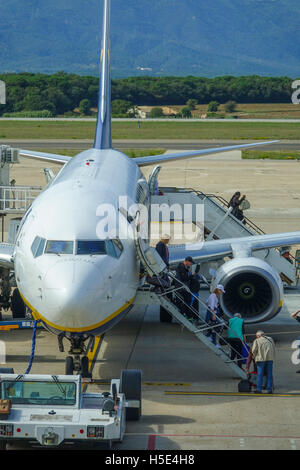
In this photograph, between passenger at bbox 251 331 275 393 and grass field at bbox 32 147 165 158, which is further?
grass field at bbox 32 147 165 158

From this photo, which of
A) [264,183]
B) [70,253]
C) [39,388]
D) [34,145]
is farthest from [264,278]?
[34,145]

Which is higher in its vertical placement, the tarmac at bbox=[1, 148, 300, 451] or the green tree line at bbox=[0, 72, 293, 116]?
the green tree line at bbox=[0, 72, 293, 116]

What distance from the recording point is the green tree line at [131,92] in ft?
458

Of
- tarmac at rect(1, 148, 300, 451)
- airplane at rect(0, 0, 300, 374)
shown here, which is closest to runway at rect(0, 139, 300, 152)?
tarmac at rect(1, 148, 300, 451)

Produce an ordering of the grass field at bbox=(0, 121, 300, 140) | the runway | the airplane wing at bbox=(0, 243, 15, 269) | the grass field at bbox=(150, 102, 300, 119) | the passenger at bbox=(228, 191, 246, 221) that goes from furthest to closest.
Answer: the grass field at bbox=(150, 102, 300, 119), the grass field at bbox=(0, 121, 300, 140), the runway, the passenger at bbox=(228, 191, 246, 221), the airplane wing at bbox=(0, 243, 15, 269)

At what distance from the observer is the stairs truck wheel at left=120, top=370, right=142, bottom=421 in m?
15.0

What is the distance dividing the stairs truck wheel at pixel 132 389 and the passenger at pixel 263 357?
8.81 ft

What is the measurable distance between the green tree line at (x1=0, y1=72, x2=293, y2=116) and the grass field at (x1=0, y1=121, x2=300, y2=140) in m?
22.7

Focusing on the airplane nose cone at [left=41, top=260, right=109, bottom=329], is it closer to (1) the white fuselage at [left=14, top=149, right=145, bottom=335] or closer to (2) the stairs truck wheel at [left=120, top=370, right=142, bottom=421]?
(1) the white fuselage at [left=14, top=149, right=145, bottom=335]

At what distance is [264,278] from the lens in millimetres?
20234

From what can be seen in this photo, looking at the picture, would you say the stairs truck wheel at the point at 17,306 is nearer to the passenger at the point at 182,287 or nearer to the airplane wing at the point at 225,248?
the airplane wing at the point at 225,248

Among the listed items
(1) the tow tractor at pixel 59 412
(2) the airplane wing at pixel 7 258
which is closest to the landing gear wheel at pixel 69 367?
(1) the tow tractor at pixel 59 412

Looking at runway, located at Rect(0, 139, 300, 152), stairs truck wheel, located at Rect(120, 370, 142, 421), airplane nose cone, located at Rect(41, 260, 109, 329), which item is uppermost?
runway, located at Rect(0, 139, 300, 152)

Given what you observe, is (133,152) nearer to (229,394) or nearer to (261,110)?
(229,394)
